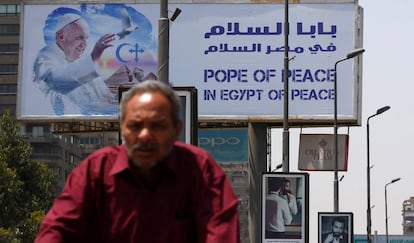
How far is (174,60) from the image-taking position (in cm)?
3869

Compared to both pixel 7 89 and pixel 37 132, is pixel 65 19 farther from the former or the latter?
pixel 7 89

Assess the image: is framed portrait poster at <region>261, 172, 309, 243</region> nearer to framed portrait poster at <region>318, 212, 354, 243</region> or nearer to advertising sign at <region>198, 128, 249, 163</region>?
framed portrait poster at <region>318, 212, 354, 243</region>

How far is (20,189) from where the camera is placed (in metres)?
41.0

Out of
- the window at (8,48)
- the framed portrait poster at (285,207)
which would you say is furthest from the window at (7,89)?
the framed portrait poster at (285,207)

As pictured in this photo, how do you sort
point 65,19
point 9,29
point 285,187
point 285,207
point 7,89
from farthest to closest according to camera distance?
point 9,29, point 7,89, point 65,19, point 285,207, point 285,187

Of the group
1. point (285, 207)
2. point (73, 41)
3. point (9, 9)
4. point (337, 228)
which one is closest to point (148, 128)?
point (285, 207)

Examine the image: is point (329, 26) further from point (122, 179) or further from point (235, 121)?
point (122, 179)

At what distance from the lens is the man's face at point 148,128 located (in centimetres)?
373

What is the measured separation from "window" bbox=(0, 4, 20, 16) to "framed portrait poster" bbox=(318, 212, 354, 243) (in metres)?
107

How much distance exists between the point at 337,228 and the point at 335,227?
2.6 inches

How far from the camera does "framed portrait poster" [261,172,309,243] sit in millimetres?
19344

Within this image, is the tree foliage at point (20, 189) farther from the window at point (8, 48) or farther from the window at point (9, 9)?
the window at point (9, 9)

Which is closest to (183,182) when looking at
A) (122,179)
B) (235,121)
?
(122,179)

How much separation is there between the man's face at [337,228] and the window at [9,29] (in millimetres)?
105975
